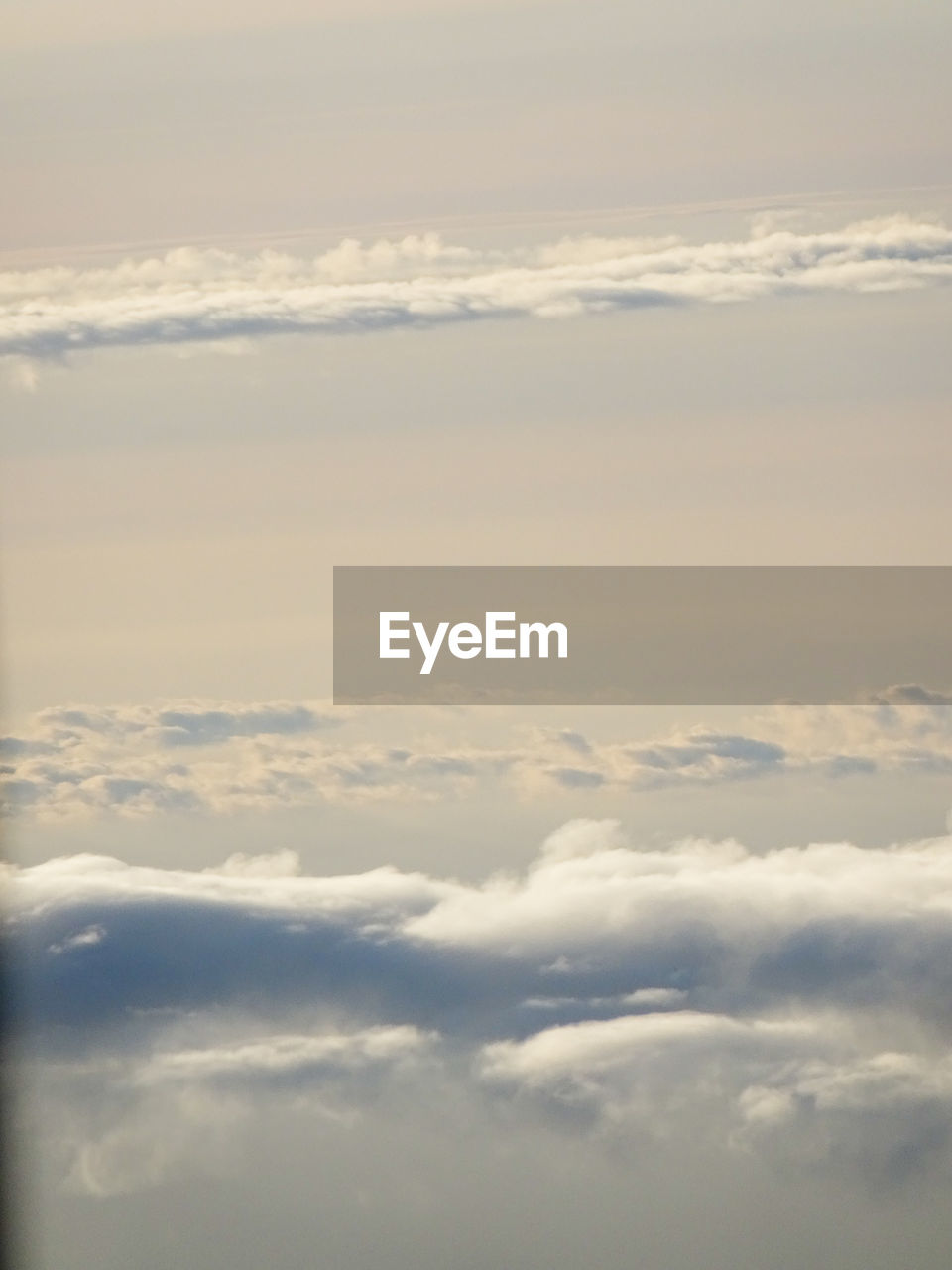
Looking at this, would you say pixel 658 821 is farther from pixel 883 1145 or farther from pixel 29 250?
pixel 29 250

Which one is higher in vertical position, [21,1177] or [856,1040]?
[856,1040]

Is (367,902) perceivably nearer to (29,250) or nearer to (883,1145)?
(883,1145)

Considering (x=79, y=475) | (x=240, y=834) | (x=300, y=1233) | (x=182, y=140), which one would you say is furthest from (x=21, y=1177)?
(x=182, y=140)

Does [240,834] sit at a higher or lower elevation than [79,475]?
lower

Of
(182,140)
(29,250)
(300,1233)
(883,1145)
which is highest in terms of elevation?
(182,140)

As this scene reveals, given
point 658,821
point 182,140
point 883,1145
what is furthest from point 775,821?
point 182,140

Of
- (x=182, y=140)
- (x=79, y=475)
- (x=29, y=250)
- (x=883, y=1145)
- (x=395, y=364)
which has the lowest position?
(x=883, y=1145)
